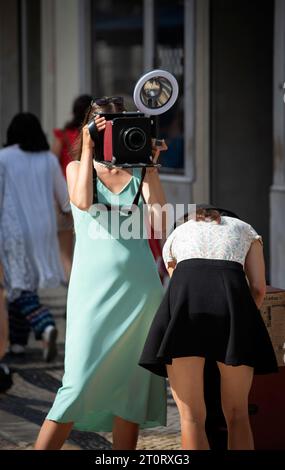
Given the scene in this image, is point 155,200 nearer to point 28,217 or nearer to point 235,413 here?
point 235,413

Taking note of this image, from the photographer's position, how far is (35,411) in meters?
7.91

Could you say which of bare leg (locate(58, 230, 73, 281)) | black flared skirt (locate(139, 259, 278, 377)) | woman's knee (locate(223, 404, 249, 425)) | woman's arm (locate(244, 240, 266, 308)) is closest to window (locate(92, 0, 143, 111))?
bare leg (locate(58, 230, 73, 281))

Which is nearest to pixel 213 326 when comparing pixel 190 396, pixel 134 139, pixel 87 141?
pixel 190 396

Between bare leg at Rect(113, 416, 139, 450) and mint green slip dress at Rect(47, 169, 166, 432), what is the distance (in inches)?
1.7

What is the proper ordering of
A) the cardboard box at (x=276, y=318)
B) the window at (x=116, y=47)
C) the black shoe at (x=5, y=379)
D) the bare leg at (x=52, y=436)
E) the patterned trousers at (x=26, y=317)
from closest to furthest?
the bare leg at (x=52, y=436) → the cardboard box at (x=276, y=318) → the black shoe at (x=5, y=379) → the patterned trousers at (x=26, y=317) → the window at (x=116, y=47)

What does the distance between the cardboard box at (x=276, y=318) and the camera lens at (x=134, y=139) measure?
96cm

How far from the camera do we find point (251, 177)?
1226 centimetres

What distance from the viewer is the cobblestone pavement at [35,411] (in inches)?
280

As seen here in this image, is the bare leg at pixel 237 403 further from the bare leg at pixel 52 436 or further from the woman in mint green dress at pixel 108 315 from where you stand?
the bare leg at pixel 52 436

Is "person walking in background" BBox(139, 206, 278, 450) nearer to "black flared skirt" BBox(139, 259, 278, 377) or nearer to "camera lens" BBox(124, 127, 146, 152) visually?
"black flared skirt" BBox(139, 259, 278, 377)

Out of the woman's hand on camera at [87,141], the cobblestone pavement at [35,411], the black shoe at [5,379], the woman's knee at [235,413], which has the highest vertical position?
the woman's hand on camera at [87,141]

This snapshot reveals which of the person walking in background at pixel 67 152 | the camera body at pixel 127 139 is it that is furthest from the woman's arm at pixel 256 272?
the person walking in background at pixel 67 152

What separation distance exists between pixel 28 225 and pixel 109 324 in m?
3.61

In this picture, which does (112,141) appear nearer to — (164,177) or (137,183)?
(137,183)
